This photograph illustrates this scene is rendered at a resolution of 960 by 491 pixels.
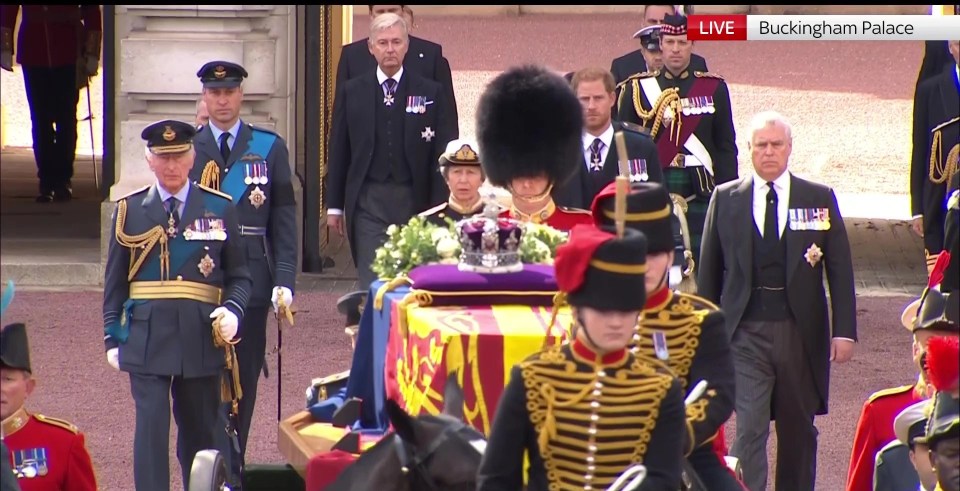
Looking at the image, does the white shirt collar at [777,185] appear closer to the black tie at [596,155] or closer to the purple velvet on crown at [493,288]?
the black tie at [596,155]

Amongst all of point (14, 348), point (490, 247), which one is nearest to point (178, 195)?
point (14, 348)

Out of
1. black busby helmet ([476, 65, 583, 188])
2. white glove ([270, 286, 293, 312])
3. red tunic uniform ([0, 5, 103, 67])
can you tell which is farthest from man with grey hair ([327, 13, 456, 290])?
red tunic uniform ([0, 5, 103, 67])

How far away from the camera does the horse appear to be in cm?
530

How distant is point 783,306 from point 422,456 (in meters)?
3.32

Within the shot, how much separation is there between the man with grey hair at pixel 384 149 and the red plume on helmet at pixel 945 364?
209 inches

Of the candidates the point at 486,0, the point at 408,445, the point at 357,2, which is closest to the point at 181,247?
the point at 408,445

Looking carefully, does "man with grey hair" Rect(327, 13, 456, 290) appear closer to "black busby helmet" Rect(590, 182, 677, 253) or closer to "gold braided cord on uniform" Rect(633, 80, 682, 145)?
"gold braided cord on uniform" Rect(633, 80, 682, 145)

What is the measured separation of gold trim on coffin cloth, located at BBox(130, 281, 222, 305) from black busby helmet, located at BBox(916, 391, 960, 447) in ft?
11.7

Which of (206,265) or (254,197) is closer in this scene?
(206,265)

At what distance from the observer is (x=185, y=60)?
1305 cm

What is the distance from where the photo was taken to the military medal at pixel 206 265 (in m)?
7.95

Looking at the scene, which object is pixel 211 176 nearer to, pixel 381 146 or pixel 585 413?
pixel 381 146

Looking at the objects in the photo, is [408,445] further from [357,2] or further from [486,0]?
[486,0]

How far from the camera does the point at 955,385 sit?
5168mm
